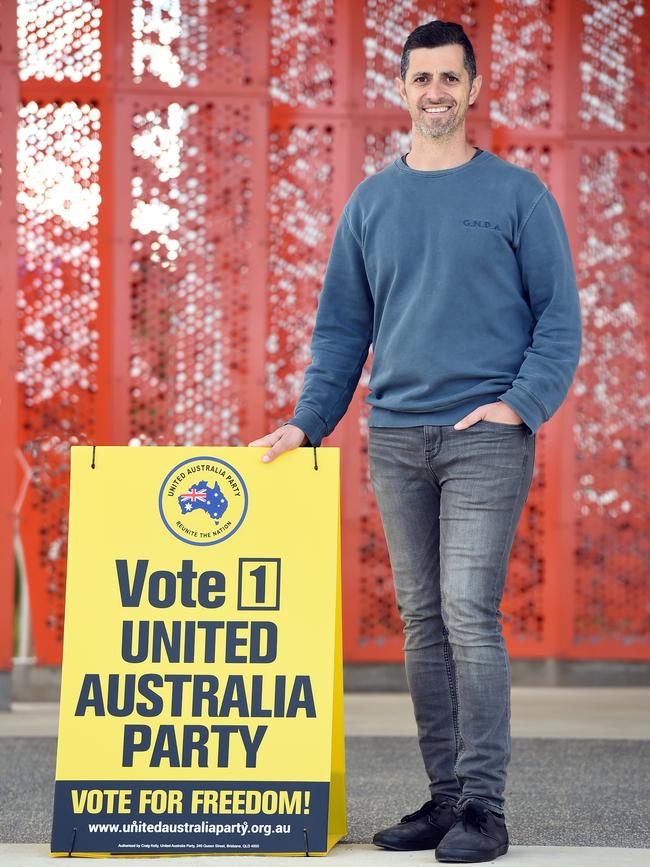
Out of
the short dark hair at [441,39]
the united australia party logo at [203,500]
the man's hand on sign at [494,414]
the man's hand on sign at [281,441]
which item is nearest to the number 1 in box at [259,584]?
the united australia party logo at [203,500]

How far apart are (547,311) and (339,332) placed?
0.45m

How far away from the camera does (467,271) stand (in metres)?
2.45

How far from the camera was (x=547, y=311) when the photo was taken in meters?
2.45

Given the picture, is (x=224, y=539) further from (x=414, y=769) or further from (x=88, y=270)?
(x=88, y=270)

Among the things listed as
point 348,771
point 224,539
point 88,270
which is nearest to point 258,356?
point 88,270

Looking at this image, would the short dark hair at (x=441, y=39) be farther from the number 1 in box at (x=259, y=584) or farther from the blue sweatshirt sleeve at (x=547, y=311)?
the number 1 in box at (x=259, y=584)

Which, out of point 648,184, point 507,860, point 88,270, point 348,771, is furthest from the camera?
point 648,184

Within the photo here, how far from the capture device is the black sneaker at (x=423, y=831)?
8.21ft

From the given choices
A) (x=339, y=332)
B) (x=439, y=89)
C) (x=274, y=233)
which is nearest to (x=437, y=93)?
(x=439, y=89)

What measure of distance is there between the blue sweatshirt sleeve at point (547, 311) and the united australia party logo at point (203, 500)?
1.72 feet

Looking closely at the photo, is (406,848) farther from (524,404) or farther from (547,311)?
(547,311)

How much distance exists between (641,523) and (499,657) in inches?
126

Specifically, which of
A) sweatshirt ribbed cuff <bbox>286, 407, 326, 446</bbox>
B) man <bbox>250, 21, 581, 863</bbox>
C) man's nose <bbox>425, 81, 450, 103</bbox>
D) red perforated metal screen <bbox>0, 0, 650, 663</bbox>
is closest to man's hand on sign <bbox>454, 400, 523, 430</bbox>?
man <bbox>250, 21, 581, 863</bbox>

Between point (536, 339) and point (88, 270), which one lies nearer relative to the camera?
point (536, 339)
